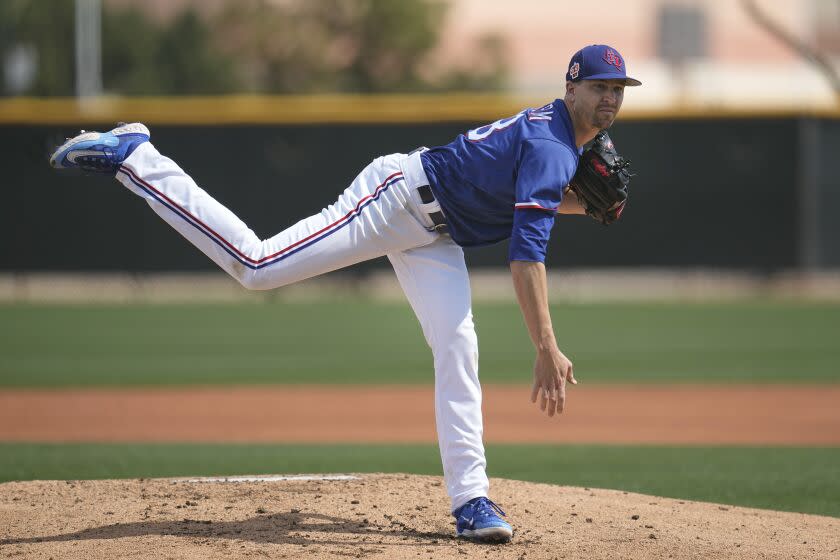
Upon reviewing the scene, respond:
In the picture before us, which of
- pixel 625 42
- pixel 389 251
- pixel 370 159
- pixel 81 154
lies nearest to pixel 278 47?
pixel 625 42

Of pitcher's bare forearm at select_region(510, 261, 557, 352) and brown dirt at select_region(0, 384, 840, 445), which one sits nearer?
pitcher's bare forearm at select_region(510, 261, 557, 352)

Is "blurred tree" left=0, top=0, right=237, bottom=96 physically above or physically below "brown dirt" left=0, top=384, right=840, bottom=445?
above

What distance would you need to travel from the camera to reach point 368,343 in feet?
43.4

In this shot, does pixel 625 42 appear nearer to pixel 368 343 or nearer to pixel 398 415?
pixel 368 343

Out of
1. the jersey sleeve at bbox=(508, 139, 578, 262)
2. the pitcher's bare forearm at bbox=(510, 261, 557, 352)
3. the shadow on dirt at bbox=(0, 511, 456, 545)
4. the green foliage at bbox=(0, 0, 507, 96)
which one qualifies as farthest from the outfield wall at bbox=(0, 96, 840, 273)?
the green foliage at bbox=(0, 0, 507, 96)

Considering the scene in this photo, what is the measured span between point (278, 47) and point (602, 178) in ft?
94.4

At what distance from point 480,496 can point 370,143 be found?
13538 millimetres

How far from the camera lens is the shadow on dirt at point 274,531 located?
169 inches

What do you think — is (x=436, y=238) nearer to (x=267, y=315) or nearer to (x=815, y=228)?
(x=267, y=315)

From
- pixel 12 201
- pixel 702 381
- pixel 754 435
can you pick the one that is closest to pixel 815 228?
pixel 702 381

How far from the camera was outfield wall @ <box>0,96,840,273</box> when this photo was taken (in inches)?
678

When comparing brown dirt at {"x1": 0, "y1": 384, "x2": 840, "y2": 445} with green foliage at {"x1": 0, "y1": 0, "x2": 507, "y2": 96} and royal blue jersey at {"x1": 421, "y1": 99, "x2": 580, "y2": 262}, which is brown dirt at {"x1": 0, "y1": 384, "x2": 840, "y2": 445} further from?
green foliage at {"x1": 0, "y1": 0, "x2": 507, "y2": 96}

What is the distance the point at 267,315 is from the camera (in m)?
16.0

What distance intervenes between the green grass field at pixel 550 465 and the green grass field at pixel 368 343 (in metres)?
3.30
